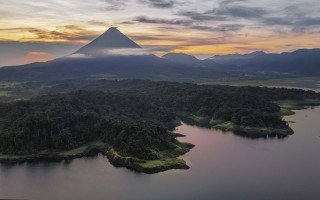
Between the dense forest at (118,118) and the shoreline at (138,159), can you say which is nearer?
the shoreline at (138,159)

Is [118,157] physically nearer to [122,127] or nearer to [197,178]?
[122,127]

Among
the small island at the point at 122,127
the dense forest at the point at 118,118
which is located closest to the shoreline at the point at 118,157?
the small island at the point at 122,127

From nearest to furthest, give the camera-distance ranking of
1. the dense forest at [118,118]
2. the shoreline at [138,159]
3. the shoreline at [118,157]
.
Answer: the shoreline at [118,157] < the shoreline at [138,159] < the dense forest at [118,118]

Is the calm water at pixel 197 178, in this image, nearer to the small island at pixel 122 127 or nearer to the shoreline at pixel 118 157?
the shoreline at pixel 118 157

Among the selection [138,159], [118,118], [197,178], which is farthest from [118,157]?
[118,118]

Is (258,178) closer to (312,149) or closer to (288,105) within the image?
(312,149)

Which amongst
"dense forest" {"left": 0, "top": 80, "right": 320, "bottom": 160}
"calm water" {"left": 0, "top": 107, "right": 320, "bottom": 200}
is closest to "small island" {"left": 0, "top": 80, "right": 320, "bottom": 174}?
"dense forest" {"left": 0, "top": 80, "right": 320, "bottom": 160}

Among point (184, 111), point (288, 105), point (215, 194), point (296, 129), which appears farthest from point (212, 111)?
point (215, 194)
